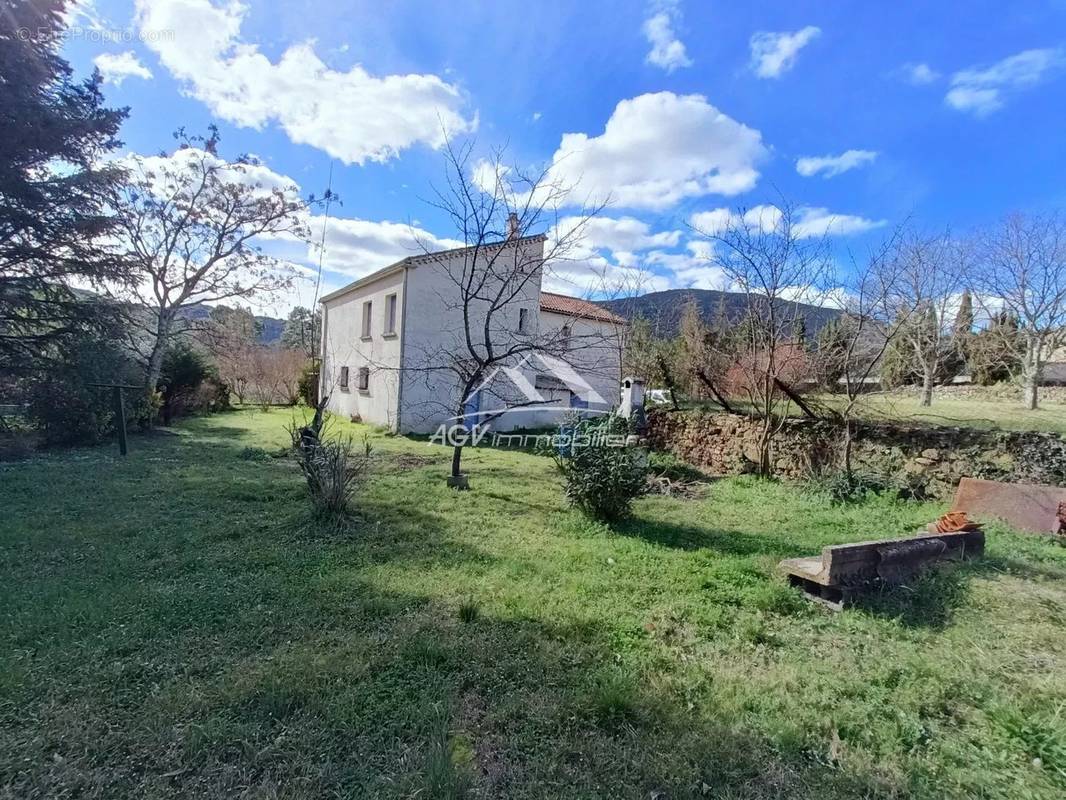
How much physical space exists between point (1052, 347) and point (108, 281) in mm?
30280

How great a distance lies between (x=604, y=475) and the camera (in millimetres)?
5871

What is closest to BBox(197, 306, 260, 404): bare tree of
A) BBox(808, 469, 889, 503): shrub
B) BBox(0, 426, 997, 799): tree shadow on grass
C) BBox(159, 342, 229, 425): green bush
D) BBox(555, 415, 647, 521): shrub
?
BBox(159, 342, 229, 425): green bush

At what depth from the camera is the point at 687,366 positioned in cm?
1339

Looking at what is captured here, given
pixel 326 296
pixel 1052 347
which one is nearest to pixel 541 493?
pixel 326 296

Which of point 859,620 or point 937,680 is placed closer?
point 937,680

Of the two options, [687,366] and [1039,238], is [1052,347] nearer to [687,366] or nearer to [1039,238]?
[1039,238]

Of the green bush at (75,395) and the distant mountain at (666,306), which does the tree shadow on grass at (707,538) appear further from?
the green bush at (75,395)

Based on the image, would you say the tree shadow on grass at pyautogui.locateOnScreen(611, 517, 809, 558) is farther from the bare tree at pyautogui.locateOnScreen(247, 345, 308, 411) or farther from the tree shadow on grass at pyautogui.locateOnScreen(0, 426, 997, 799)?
the bare tree at pyautogui.locateOnScreen(247, 345, 308, 411)

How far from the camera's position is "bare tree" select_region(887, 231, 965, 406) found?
896cm

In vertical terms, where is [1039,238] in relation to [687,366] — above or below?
above

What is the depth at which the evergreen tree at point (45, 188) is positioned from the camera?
866 cm

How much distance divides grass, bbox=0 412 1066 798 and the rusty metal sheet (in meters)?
0.66

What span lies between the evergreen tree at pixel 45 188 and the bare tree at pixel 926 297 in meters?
15.4

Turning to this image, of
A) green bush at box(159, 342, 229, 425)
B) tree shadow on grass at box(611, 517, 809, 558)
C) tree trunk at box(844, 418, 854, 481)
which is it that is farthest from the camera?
green bush at box(159, 342, 229, 425)
